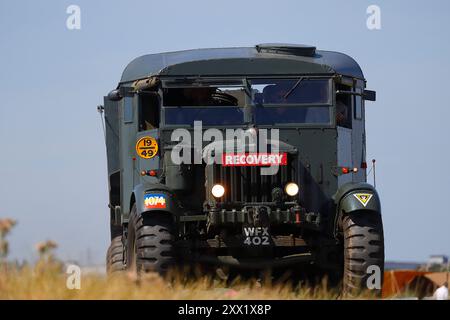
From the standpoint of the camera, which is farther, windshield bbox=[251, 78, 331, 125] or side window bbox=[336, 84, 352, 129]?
side window bbox=[336, 84, 352, 129]

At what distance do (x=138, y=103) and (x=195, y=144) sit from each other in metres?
1.05

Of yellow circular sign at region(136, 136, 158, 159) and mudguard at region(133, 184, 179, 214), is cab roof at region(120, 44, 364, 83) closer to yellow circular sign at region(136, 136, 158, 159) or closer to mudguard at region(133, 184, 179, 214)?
yellow circular sign at region(136, 136, 158, 159)

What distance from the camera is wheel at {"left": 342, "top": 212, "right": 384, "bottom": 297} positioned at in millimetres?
14398

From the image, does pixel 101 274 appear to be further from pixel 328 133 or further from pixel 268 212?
pixel 328 133

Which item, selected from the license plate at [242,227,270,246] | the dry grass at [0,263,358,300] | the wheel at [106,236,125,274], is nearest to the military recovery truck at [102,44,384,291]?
the license plate at [242,227,270,246]

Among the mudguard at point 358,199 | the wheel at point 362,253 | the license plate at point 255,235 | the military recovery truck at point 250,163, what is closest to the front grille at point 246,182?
the military recovery truck at point 250,163

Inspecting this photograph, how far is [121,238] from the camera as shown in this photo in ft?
60.4

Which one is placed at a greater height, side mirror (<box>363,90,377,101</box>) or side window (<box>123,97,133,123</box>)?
side mirror (<box>363,90,377,101</box>)

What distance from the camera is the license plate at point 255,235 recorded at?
47.6 ft

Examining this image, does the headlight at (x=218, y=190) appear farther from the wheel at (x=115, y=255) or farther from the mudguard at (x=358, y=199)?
the wheel at (x=115, y=255)

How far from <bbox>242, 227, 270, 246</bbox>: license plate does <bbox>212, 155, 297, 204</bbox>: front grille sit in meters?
0.35
